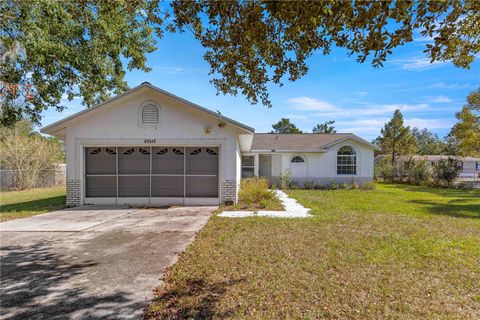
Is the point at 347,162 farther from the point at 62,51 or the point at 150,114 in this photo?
the point at 62,51

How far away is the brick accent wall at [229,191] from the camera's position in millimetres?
10602

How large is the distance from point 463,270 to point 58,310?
621cm

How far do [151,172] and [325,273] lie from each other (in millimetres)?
8625

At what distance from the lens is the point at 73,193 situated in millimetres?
10594

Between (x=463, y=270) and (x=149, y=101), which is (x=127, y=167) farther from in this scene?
(x=463, y=270)

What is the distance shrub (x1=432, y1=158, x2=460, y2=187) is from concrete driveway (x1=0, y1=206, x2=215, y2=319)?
20903mm

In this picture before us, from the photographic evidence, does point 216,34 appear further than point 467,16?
Yes

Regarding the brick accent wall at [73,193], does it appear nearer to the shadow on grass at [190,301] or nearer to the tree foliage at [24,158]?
the shadow on grass at [190,301]

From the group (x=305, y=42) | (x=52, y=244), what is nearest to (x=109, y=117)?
(x=52, y=244)

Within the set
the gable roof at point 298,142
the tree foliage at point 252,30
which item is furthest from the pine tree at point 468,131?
Result: the tree foliage at point 252,30

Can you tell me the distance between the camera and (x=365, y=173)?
1844cm

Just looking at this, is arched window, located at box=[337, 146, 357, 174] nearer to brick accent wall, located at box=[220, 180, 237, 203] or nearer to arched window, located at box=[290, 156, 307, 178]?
arched window, located at box=[290, 156, 307, 178]

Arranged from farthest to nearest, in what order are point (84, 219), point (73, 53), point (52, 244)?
point (73, 53), point (84, 219), point (52, 244)

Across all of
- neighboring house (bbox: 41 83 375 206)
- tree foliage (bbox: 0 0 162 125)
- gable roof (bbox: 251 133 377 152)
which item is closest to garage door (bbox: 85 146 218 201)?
neighboring house (bbox: 41 83 375 206)
